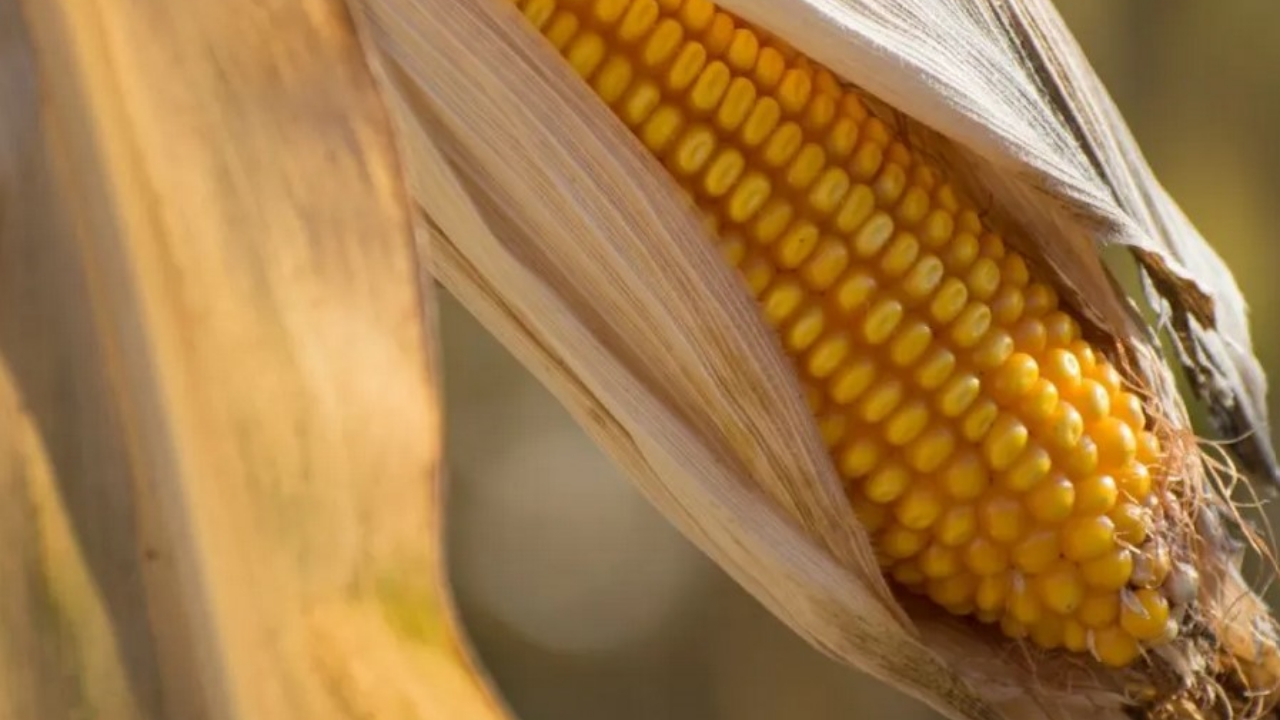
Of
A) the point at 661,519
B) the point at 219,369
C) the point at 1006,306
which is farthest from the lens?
the point at 661,519

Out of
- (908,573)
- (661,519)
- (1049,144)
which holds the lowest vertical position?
(661,519)

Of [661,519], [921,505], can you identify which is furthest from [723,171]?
[661,519]

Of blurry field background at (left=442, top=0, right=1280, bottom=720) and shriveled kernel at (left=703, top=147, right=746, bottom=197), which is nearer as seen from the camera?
shriveled kernel at (left=703, top=147, right=746, bottom=197)

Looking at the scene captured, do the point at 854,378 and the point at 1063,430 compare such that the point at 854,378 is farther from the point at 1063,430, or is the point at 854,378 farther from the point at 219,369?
the point at 219,369

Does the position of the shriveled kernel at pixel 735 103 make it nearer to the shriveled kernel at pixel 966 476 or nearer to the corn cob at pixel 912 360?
the corn cob at pixel 912 360

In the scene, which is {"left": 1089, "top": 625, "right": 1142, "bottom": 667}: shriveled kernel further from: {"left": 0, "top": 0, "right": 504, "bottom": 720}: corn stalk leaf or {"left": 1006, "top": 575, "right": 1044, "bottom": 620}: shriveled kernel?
{"left": 0, "top": 0, "right": 504, "bottom": 720}: corn stalk leaf

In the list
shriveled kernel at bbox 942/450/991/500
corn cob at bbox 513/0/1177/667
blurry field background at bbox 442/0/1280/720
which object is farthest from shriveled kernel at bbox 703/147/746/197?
blurry field background at bbox 442/0/1280/720

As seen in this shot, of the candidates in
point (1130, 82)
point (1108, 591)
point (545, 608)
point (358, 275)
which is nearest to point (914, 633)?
point (1108, 591)
